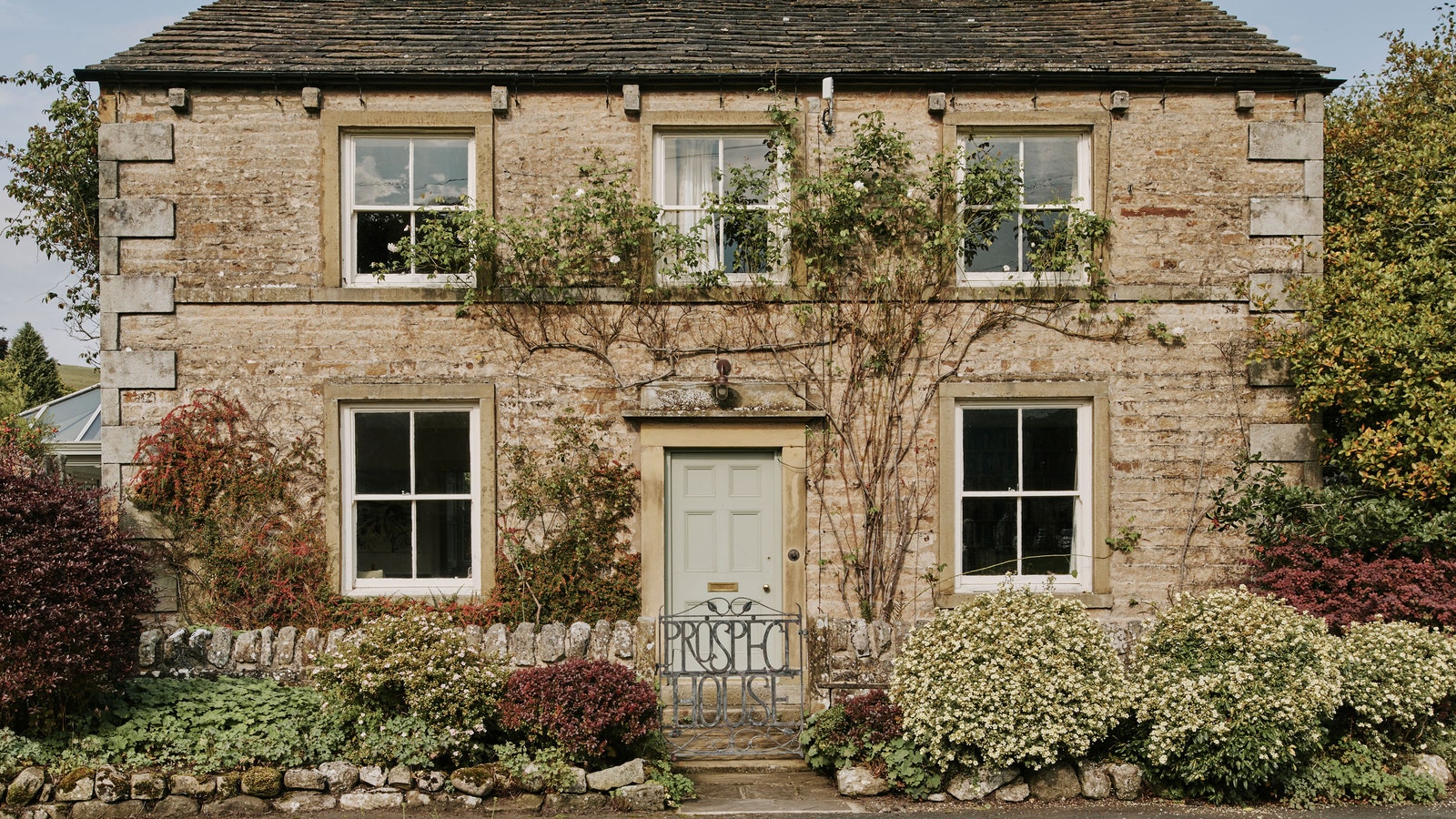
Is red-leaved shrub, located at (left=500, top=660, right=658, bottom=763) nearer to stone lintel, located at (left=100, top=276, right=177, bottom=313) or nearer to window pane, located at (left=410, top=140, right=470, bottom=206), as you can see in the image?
window pane, located at (left=410, top=140, right=470, bottom=206)

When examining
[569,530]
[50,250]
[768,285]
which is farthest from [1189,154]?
[50,250]

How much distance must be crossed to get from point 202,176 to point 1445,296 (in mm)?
11102

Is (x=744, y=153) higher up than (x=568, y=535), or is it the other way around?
(x=744, y=153)

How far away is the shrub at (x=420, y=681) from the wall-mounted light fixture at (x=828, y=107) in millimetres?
5684

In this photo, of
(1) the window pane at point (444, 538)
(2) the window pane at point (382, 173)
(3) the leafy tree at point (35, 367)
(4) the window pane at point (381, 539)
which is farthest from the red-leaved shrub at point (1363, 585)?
(3) the leafy tree at point (35, 367)

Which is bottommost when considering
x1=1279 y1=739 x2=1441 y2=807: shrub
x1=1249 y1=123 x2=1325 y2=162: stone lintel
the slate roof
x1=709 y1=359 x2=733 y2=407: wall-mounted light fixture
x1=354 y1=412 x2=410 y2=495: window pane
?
x1=1279 y1=739 x2=1441 y2=807: shrub

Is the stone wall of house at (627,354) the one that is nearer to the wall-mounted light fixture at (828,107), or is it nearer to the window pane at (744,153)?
the wall-mounted light fixture at (828,107)

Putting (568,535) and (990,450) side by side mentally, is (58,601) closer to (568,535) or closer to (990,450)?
Answer: (568,535)

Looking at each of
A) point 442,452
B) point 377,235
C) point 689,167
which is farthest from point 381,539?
point 689,167

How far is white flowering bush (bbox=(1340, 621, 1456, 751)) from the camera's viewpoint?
6.63 meters

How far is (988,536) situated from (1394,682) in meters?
3.42

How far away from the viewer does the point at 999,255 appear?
9500mm

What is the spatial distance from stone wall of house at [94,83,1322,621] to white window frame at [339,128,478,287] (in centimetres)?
20

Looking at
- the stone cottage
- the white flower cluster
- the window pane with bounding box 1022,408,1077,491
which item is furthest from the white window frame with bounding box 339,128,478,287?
the window pane with bounding box 1022,408,1077,491
